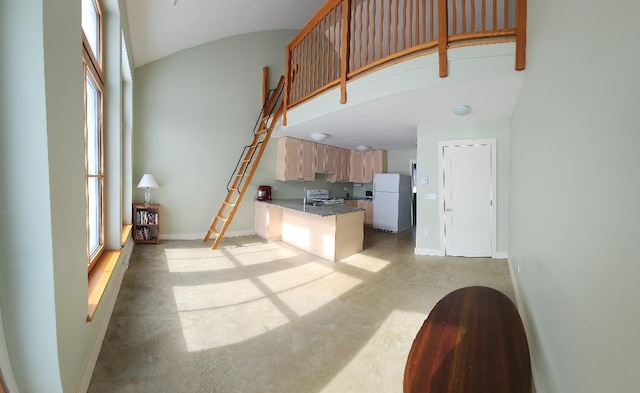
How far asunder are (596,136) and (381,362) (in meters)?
1.78

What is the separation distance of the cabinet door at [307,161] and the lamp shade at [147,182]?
307cm

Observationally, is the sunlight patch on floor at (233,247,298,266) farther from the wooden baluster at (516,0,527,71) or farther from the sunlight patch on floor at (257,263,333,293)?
the wooden baluster at (516,0,527,71)

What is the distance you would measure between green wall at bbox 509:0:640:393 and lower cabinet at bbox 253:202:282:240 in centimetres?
460

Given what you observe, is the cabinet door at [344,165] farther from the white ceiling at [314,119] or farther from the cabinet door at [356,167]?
the white ceiling at [314,119]

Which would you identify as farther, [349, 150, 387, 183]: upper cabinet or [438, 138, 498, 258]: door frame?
[349, 150, 387, 183]: upper cabinet

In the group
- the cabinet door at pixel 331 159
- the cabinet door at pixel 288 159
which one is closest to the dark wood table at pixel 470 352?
the cabinet door at pixel 288 159

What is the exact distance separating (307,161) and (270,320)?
4497 millimetres

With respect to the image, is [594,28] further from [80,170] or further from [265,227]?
[265,227]

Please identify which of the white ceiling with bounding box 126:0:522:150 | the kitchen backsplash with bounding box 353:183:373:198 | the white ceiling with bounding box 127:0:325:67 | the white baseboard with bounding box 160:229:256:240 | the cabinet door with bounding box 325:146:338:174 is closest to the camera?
the white ceiling with bounding box 126:0:522:150

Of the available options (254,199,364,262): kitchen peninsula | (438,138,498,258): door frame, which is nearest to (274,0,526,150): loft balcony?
(438,138,498,258): door frame

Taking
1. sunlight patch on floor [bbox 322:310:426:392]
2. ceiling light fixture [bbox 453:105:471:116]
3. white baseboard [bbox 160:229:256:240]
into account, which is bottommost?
sunlight patch on floor [bbox 322:310:426:392]

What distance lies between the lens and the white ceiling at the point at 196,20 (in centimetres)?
381

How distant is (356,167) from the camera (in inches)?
304

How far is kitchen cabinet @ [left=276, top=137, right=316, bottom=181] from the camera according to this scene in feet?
19.2
